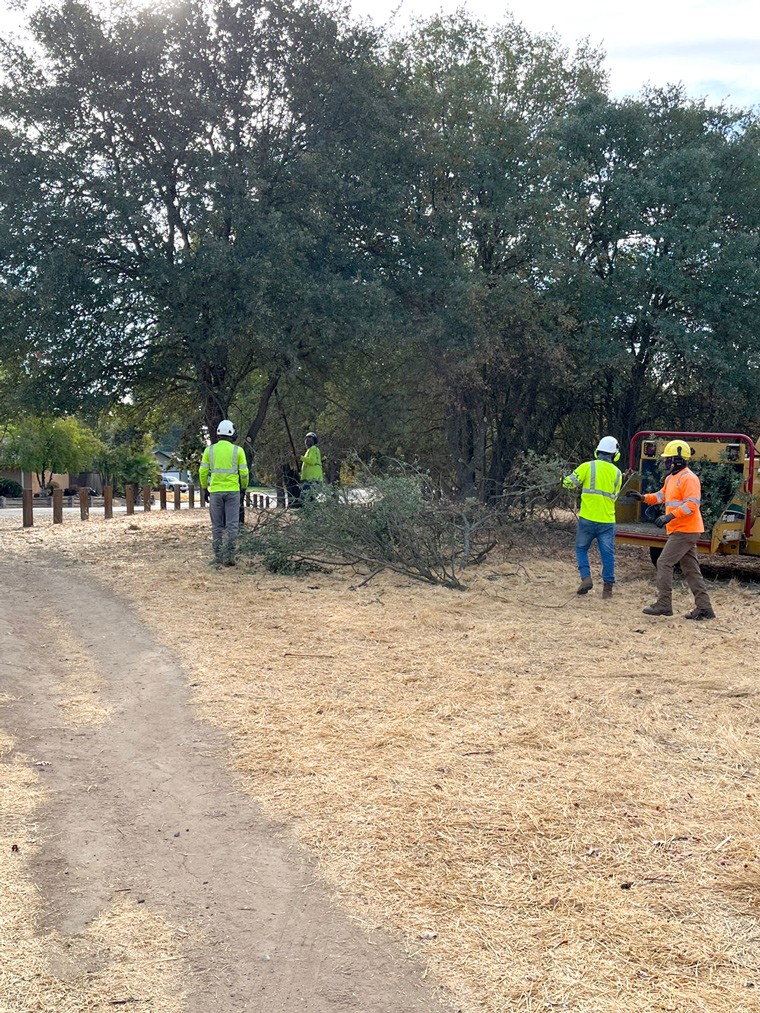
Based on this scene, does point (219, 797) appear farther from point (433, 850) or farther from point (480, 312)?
point (480, 312)

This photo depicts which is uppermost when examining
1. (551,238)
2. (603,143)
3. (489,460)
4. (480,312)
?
(603,143)

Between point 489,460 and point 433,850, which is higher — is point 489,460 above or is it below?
above

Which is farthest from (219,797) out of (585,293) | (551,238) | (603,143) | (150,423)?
(150,423)

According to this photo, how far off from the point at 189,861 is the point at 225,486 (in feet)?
28.7

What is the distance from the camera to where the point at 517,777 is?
4988mm

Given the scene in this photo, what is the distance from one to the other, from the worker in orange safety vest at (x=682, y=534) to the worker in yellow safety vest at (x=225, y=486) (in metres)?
5.41

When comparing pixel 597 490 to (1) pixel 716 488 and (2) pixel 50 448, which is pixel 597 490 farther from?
(2) pixel 50 448

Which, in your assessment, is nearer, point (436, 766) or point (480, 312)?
point (436, 766)

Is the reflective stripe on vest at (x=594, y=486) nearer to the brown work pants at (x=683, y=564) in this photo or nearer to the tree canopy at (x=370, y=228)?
the brown work pants at (x=683, y=564)

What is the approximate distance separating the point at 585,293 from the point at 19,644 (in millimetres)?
14098

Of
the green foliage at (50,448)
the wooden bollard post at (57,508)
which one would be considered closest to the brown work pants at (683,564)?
the wooden bollard post at (57,508)

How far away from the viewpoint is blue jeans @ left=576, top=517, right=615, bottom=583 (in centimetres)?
1118

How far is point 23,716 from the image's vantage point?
20.1 feet

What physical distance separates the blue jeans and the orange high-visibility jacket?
121 cm
